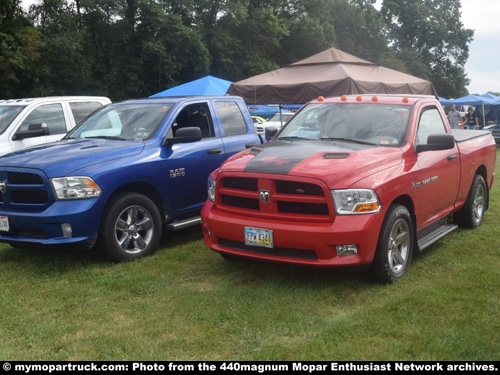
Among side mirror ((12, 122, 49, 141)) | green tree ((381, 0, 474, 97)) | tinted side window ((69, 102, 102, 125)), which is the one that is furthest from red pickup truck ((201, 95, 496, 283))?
green tree ((381, 0, 474, 97))

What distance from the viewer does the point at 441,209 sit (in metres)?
6.26

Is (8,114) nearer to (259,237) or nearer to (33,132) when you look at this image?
(33,132)

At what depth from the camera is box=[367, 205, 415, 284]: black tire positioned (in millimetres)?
5004

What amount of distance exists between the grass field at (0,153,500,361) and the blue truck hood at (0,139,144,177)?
1095 mm

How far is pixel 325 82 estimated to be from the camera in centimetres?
1211

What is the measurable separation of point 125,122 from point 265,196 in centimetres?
271

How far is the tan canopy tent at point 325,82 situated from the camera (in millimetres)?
12047

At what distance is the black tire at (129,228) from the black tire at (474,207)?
381cm

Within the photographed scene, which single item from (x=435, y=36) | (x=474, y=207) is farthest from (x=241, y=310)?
(x=435, y=36)

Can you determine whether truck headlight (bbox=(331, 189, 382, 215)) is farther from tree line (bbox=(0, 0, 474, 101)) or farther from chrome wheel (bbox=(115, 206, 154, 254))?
tree line (bbox=(0, 0, 474, 101))

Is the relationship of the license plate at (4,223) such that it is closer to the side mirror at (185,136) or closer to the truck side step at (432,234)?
the side mirror at (185,136)

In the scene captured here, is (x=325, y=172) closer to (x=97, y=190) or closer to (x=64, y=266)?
(x=97, y=190)

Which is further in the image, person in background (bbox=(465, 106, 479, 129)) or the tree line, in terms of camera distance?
the tree line

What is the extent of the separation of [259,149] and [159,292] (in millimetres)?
1745
